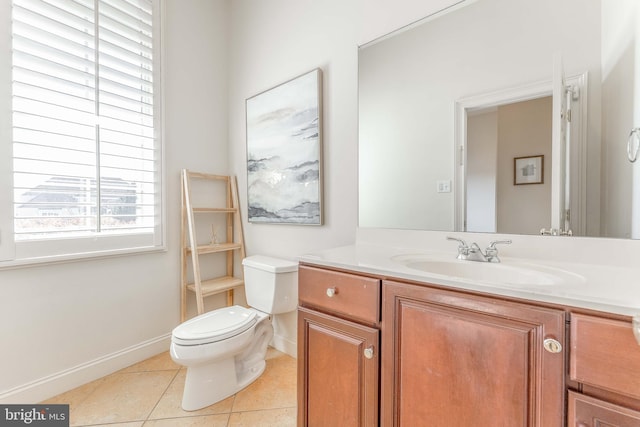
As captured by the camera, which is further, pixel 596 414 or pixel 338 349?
pixel 338 349

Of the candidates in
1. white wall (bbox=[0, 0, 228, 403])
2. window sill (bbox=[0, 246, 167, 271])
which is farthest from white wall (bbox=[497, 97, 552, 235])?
window sill (bbox=[0, 246, 167, 271])

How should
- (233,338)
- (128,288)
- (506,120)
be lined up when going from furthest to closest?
1. (128,288)
2. (233,338)
3. (506,120)

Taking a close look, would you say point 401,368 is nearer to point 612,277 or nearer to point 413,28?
point 612,277

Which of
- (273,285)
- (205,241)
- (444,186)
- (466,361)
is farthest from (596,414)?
(205,241)

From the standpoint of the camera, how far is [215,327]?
1.52 metres

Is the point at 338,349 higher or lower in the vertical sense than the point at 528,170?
lower

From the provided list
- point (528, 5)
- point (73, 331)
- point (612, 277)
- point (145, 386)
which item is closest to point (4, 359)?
point (73, 331)

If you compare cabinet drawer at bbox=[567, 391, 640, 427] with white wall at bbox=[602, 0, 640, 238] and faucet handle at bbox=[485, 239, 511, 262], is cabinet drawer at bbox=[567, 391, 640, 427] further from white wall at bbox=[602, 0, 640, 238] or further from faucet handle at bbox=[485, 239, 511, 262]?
white wall at bbox=[602, 0, 640, 238]

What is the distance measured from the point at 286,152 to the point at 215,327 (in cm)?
118

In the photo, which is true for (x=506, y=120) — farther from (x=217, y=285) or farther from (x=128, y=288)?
(x=128, y=288)

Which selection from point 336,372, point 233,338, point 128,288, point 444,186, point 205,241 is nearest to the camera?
point 336,372

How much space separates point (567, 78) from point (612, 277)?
0.76 meters

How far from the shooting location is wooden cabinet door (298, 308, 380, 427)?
0.98m

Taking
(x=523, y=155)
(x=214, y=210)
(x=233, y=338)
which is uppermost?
(x=523, y=155)
